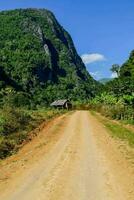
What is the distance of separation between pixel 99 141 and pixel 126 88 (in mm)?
51124

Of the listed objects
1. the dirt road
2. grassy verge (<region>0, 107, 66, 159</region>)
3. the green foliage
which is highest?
the green foliage

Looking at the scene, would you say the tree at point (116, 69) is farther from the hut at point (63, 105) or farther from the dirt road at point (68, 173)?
the dirt road at point (68, 173)

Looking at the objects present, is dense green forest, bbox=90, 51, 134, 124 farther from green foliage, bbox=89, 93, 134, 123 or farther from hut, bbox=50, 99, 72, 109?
hut, bbox=50, 99, 72, 109

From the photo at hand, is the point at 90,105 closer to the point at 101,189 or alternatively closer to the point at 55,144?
the point at 55,144

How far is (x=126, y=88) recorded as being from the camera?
8319 cm

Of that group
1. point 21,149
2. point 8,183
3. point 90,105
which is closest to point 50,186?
point 8,183

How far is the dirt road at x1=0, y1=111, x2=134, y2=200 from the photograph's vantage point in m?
16.5

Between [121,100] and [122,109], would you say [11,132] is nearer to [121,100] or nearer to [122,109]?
[122,109]

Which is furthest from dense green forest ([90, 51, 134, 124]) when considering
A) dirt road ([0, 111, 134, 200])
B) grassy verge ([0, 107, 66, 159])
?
dirt road ([0, 111, 134, 200])

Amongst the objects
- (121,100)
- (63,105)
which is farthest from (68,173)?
(63,105)

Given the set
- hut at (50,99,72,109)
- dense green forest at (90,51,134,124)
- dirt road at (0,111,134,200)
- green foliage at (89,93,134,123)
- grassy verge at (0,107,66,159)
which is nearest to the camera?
dirt road at (0,111,134,200)

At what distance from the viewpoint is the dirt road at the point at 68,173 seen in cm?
1650

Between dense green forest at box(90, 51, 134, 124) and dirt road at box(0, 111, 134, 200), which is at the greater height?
dense green forest at box(90, 51, 134, 124)

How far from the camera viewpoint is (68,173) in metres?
20.4
